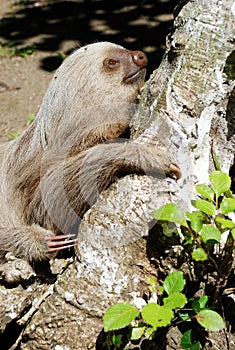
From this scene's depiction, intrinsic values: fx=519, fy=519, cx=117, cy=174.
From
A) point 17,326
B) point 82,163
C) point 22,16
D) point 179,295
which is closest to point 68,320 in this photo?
point 17,326

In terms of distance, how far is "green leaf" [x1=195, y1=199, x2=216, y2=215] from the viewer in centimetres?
264

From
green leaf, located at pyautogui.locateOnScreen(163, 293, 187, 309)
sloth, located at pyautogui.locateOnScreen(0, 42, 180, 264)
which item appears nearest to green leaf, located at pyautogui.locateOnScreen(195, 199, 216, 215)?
green leaf, located at pyautogui.locateOnScreen(163, 293, 187, 309)

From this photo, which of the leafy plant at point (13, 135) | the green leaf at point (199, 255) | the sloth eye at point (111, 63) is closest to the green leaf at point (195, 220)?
the green leaf at point (199, 255)

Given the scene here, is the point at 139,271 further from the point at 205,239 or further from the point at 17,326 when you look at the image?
the point at 17,326

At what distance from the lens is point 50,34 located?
950 centimetres

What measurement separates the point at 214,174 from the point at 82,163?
1.35 meters

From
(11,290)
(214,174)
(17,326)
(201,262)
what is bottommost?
(17,326)

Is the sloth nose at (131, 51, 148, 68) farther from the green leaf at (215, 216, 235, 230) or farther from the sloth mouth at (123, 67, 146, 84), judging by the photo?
the green leaf at (215, 216, 235, 230)

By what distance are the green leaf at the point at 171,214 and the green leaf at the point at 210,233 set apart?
A: 102 millimetres

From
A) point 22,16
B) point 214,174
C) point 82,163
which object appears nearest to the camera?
point 214,174

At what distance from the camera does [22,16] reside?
33.8 ft

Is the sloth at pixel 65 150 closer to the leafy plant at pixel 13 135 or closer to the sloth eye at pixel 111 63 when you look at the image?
the sloth eye at pixel 111 63

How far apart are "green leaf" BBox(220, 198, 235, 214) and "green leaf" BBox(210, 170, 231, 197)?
0.20ft

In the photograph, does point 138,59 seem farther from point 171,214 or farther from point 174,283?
point 174,283
